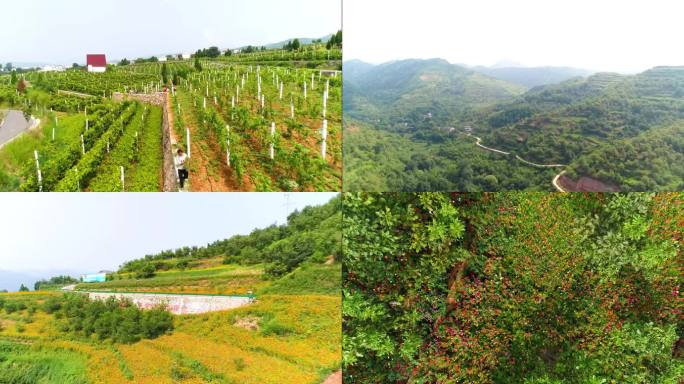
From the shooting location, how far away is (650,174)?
387cm

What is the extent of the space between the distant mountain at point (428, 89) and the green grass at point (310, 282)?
1405 mm

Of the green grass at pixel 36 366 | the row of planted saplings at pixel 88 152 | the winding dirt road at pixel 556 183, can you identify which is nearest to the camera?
the row of planted saplings at pixel 88 152

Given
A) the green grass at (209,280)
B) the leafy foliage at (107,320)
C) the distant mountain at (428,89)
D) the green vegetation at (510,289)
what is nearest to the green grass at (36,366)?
the leafy foliage at (107,320)

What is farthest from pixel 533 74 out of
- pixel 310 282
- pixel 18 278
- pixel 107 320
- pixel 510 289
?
pixel 18 278

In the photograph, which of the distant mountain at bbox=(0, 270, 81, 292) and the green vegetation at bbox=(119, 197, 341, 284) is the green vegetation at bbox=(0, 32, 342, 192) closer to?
the green vegetation at bbox=(119, 197, 341, 284)

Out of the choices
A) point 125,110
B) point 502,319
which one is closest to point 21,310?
point 125,110

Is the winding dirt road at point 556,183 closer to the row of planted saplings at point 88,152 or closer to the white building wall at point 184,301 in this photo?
the white building wall at point 184,301

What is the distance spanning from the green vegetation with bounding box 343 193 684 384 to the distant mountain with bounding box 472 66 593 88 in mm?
998

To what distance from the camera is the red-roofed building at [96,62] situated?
3479 mm

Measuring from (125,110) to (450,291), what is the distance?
307 cm

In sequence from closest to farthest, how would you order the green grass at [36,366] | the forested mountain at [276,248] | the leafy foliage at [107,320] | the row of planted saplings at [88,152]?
1. the row of planted saplings at [88,152]
2. the green grass at [36,366]
3. the leafy foliage at [107,320]
4. the forested mountain at [276,248]

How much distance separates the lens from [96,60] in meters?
3.48

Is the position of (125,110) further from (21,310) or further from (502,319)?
(502,319)

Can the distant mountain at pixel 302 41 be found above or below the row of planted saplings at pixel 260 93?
above
